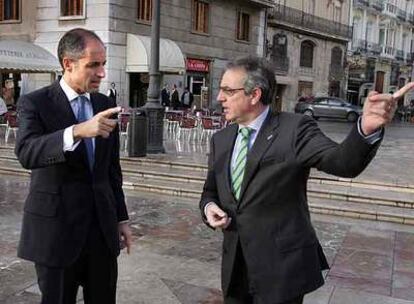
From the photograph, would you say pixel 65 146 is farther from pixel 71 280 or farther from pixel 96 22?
pixel 96 22

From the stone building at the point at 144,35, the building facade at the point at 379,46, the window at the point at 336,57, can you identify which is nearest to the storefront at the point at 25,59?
the stone building at the point at 144,35

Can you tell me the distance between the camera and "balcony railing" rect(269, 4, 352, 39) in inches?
1240

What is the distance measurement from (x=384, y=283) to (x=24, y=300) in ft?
10.0

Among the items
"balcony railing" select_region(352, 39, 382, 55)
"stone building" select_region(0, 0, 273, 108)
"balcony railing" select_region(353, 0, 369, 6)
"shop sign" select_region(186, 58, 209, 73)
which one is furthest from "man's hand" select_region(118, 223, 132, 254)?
"balcony railing" select_region(353, 0, 369, 6)

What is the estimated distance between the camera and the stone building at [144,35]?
20.4 metres

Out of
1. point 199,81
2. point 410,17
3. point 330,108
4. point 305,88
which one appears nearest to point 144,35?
point 199,81

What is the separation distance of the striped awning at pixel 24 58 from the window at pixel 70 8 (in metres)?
3.99

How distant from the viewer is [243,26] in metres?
27.9

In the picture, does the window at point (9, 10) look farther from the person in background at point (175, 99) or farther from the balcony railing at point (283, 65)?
the balcony railing at point (283, 65)

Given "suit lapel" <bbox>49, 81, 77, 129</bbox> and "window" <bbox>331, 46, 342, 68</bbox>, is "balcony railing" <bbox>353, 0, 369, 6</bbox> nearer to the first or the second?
"window" <bbox>331, 46, 342, 68</bbox>

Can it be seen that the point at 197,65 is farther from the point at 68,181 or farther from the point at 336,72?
the point at 68,181

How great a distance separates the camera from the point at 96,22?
20.3 meters

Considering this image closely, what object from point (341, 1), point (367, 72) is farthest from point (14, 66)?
point (367, 72)

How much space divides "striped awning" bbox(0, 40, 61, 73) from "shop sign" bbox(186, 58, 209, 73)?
753 centimetres
